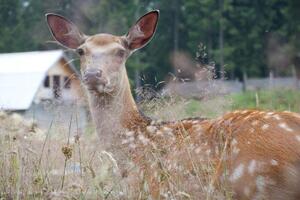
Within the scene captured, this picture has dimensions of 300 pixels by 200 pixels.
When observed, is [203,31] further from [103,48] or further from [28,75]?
[103,48]

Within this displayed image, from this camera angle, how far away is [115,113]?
19.2ft

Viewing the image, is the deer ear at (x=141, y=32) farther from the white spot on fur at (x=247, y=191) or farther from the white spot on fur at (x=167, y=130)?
the white spot on fur at (x=247, y=191)

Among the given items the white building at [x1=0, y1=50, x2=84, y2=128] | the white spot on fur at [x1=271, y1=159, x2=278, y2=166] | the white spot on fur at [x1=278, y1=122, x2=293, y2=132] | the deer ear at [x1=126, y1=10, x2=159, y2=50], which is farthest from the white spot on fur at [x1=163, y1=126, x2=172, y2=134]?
the white building at [x1=0, y1=50, x2=84, y2=128]

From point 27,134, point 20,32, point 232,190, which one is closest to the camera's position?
point 232,190

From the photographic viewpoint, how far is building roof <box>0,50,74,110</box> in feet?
79.9

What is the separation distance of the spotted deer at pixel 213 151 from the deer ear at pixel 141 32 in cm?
74

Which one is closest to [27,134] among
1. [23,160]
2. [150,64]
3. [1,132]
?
[1,132]

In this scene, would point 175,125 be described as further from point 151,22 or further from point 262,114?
point 151,22

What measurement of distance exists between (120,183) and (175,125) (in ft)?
3.32

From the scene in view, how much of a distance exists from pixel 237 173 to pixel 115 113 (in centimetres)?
195

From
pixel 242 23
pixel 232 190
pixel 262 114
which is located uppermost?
pixel 242 23

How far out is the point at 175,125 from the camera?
5.29m

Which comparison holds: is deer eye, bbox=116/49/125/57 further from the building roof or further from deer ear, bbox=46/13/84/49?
the building roof

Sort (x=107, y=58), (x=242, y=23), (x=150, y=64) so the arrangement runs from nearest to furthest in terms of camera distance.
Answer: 1. (x=107, y=58)
2. (x=150, y=64)
3. (x=242, y=23)
